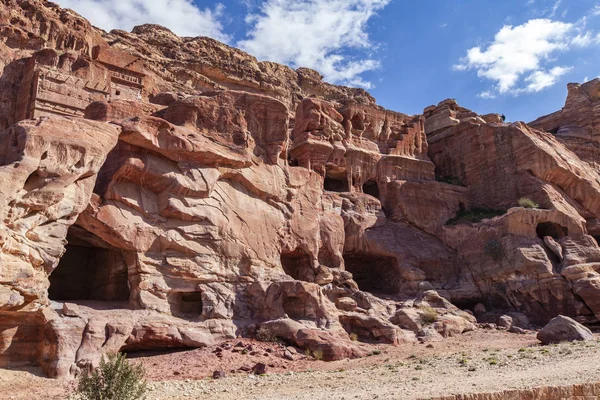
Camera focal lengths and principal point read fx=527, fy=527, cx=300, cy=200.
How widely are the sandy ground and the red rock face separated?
1000 millimetres

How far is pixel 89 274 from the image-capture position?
21.5 m

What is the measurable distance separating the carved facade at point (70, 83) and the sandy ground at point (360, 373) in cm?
1608

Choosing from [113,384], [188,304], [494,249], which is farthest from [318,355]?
[494,249]

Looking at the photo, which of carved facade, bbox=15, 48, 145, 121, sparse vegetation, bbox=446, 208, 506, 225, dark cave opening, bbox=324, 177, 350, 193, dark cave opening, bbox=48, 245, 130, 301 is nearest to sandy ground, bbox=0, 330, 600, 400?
dark cave opening, bbox=48, 245, 130, 301

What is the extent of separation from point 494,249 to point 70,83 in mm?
25531

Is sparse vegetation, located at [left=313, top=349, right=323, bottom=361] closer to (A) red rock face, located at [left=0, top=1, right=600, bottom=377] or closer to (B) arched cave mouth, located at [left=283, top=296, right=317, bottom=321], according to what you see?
(A) red rock face, located at [left=0, top=1, right=600, bottom=377]

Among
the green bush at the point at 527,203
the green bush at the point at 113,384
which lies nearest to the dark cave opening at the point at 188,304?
the green bush at the point at 113,384

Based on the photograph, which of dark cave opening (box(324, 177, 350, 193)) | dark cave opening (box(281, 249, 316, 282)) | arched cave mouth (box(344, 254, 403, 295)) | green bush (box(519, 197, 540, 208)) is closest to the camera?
dark cave opening (box(281, 249, 316, 282))

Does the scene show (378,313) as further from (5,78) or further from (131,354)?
(5,78)

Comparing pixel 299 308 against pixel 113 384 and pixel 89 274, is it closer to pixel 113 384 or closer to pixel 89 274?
pixel 89 274

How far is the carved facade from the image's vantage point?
29016 millimetres

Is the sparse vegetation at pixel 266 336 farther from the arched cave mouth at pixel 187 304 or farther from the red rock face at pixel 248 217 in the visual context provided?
the arched cave mouth at pixel 187 304

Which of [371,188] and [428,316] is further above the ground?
[371,188]

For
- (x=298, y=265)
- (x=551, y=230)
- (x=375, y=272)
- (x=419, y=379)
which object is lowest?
(x=419, y=379)
